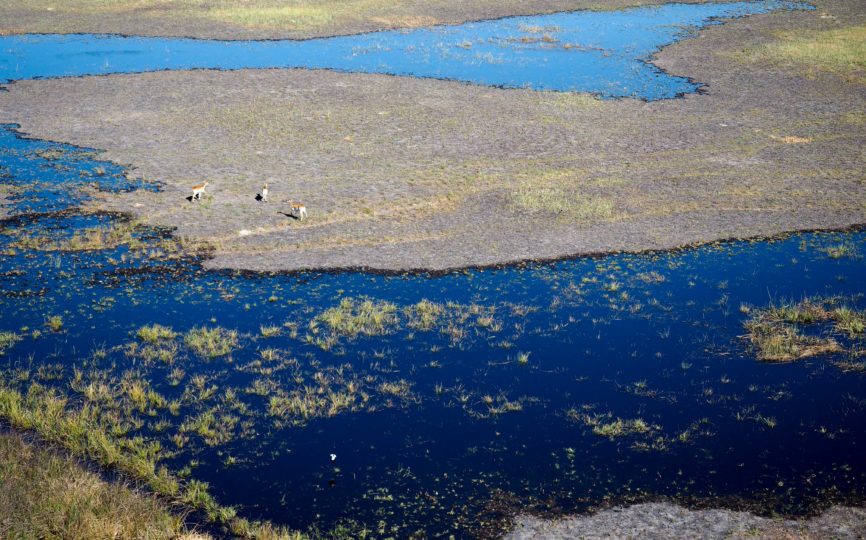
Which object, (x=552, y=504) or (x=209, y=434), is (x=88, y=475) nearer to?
(x=209, y=434)

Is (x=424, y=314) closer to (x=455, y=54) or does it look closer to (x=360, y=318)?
(x=360, y=318)

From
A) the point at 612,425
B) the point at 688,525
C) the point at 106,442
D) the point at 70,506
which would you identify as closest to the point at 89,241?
the point at 106,442

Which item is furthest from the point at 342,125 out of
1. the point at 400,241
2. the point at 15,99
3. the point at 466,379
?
the point at 466,379

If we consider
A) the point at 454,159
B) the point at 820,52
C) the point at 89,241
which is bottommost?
the point at 89,241

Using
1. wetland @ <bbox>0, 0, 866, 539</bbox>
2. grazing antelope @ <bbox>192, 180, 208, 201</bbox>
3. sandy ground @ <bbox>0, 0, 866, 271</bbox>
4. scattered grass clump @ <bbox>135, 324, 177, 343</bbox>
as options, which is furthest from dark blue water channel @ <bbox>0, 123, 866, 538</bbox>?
grazing antelope @ <bbox>192, 180, 208, 201</bbox>

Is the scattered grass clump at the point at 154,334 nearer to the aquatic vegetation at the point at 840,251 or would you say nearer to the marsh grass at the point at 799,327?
the marsh grass at the point at 799,327

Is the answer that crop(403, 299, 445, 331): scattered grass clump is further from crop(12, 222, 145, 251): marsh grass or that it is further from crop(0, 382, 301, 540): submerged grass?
crop(12, 222, 145, 251): marsh grass

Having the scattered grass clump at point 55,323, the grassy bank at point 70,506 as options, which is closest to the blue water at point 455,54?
the scattered grass clump at point 55,323
